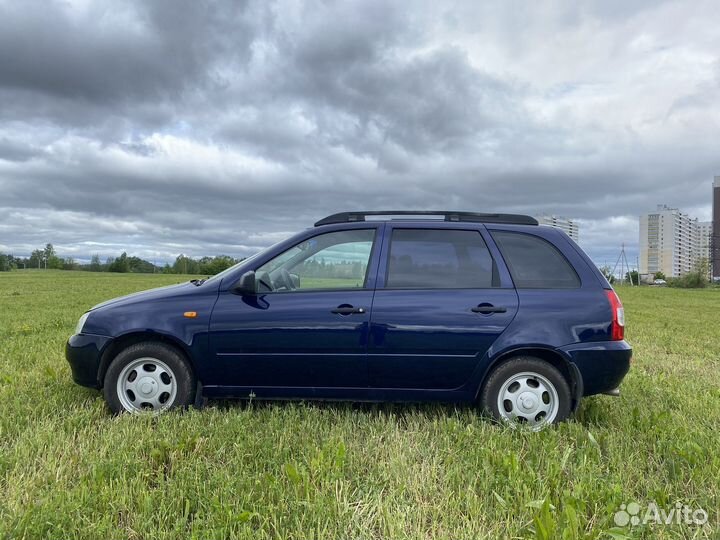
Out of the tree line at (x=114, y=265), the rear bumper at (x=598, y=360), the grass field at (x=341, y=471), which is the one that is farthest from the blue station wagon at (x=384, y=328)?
the tree line at (x=114, y=265)

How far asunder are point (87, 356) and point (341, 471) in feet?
7.87

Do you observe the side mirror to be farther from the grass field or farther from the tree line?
the tree line

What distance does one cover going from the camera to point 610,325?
3.62 meters

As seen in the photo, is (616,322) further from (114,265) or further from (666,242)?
(666,242)

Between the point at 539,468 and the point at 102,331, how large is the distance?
11.2ft

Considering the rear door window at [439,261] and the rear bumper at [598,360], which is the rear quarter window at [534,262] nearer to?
the rear door window at [439,261]

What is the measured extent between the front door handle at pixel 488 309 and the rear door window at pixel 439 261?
0.59ft

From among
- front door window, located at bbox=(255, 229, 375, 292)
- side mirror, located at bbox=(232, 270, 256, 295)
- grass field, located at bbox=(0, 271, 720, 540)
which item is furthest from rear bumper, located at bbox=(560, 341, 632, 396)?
side mirror, located at bbox=(232, 270, 256, 295)

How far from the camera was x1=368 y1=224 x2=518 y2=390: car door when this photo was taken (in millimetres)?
3615

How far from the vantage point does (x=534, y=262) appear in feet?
12.6

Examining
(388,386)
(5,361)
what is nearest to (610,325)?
(388,386)

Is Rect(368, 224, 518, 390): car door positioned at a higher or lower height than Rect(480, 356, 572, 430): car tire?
higher

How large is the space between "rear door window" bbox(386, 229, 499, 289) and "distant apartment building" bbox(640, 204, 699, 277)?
391 feet

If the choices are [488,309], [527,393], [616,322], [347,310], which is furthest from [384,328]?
[616,322]
